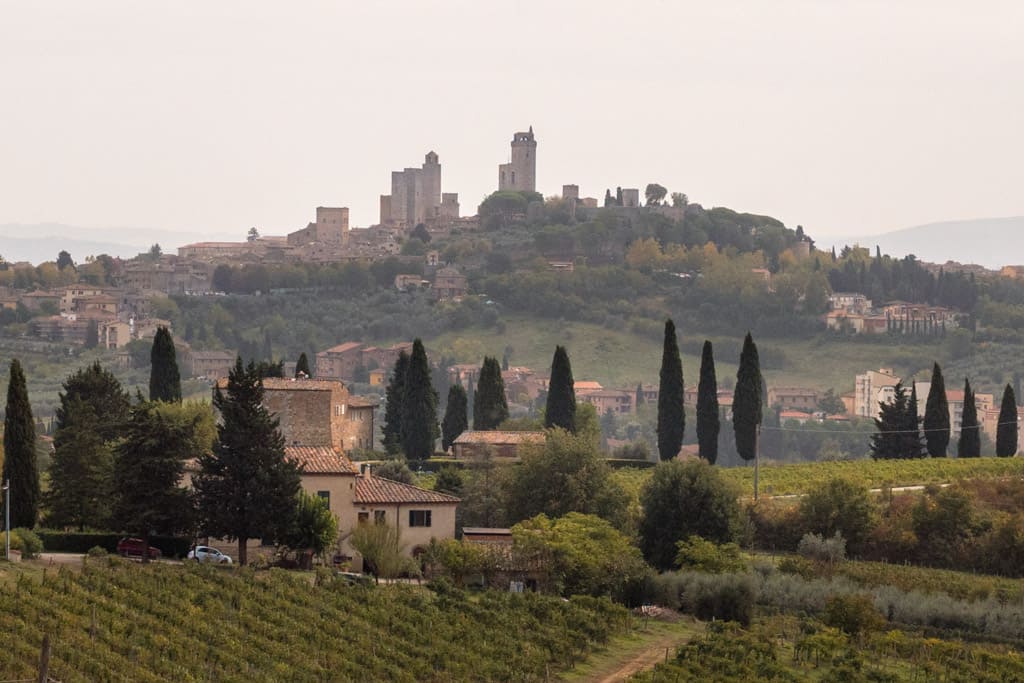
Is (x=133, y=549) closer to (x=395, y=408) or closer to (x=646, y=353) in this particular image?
(x=395, y=408)

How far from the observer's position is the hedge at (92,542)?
3681 cm

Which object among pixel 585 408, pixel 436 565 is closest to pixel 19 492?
pixel 436 565

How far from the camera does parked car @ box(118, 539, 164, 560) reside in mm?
36938

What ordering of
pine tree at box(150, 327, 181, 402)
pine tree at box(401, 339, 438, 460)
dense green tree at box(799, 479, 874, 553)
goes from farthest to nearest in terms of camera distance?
1. pine tree at box(401, 339, 438, 460)
2. pine tree at box(150, 327, 181, 402)
3. dense green tree at box(799, 479, 874, 553)

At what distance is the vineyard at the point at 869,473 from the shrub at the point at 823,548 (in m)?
6.12

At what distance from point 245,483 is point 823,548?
16.0 metres

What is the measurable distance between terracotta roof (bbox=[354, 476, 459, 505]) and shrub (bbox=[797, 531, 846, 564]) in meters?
9.36

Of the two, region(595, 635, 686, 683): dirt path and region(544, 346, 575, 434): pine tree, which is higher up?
region(544, 346, 575, 434): pine tree

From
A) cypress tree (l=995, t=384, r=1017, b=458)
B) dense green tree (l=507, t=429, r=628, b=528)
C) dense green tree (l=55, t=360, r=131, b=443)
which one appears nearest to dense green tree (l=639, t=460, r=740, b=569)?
dense green tree (l=507, t=429, r=628, b=528)

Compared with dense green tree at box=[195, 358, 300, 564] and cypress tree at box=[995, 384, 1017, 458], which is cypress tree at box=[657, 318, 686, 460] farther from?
dense green tree at box=[195, 358, 300, 564]

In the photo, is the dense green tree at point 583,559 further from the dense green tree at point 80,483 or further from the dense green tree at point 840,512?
the dense green tree at point 80,483

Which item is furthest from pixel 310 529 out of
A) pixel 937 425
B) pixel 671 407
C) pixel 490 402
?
pixel 937 425

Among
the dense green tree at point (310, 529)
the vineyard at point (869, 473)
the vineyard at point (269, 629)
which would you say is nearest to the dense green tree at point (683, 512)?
the vineyard at point (869, 473)

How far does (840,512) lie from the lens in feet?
156
